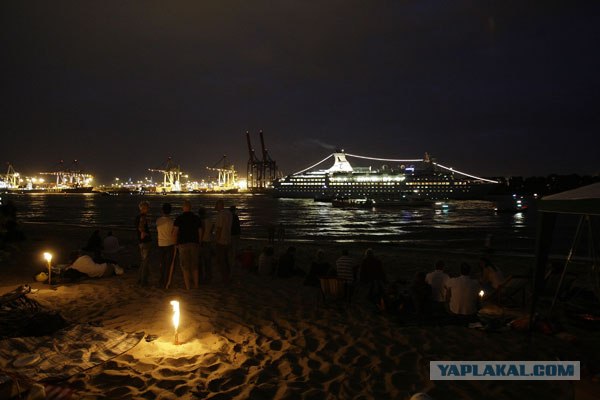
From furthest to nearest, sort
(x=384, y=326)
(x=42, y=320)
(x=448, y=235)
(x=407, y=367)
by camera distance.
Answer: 1. (x=448, y=235)
2. (x=384, y=326)
3. (x=42, y=320)
4. (x=407, y=367)

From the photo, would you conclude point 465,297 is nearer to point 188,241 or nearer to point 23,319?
point 188,241

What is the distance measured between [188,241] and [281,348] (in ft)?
8.65

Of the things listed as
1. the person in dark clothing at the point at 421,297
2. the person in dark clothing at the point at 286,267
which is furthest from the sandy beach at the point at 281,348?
the person in dark clothing at the point at 286,267

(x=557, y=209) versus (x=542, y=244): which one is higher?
(x=557, y=209)

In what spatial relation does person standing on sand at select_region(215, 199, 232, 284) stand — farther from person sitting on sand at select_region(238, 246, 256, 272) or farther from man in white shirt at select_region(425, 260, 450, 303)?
man in white shirt at select_region(425, 260, 450, 303)

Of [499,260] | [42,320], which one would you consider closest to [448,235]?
[499,260]

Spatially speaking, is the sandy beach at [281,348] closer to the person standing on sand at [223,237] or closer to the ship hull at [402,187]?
the person standing on sand at [223,237]

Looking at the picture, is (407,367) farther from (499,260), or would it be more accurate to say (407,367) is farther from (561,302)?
(499,260)

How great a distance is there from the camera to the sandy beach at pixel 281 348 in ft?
11.1

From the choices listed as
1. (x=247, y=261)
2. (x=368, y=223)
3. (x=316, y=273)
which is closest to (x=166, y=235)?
(x=247, y=261)

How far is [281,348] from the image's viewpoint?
4.23 m

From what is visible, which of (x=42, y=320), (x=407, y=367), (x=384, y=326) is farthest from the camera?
(x=384, y=326)

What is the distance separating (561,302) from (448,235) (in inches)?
588

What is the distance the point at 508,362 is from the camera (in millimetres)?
3953
